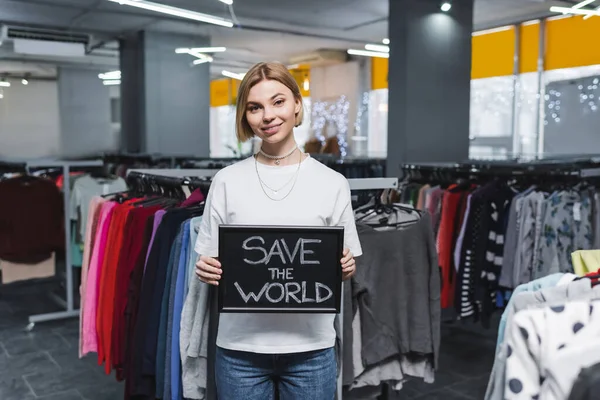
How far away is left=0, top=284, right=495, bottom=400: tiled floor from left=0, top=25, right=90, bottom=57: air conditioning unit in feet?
16.8

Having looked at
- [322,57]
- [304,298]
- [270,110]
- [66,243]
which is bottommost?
[66,243]

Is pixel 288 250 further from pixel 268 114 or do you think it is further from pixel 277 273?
pixel 268 114

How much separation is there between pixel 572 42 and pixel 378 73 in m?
4.53

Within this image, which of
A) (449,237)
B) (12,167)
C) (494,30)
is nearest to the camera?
(449,237)

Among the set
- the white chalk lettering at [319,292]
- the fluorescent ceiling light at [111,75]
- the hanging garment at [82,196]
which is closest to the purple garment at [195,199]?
the white chalk lettering at [319,292]

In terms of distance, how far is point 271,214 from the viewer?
5.57 ft

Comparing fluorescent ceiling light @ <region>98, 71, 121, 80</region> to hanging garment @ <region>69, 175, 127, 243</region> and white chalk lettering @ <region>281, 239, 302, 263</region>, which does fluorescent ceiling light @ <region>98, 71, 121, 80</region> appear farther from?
white chalk lettering @ <region>281, 239, 302, 263</region>

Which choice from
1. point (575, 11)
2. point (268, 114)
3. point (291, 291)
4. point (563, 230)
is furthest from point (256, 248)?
point (575, 11)

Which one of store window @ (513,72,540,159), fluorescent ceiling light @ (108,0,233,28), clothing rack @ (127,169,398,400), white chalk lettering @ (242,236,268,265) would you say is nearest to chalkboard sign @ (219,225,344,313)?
white chalk lettering @ (242,236,268,265)

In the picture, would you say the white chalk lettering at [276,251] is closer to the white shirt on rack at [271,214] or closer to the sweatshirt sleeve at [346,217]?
the white shirt on rack at [271,214]

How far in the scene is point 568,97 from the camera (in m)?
8.58

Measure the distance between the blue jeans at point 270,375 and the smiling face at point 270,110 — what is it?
64cm

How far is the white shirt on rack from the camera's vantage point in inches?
66.2

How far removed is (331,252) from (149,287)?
1.16m
